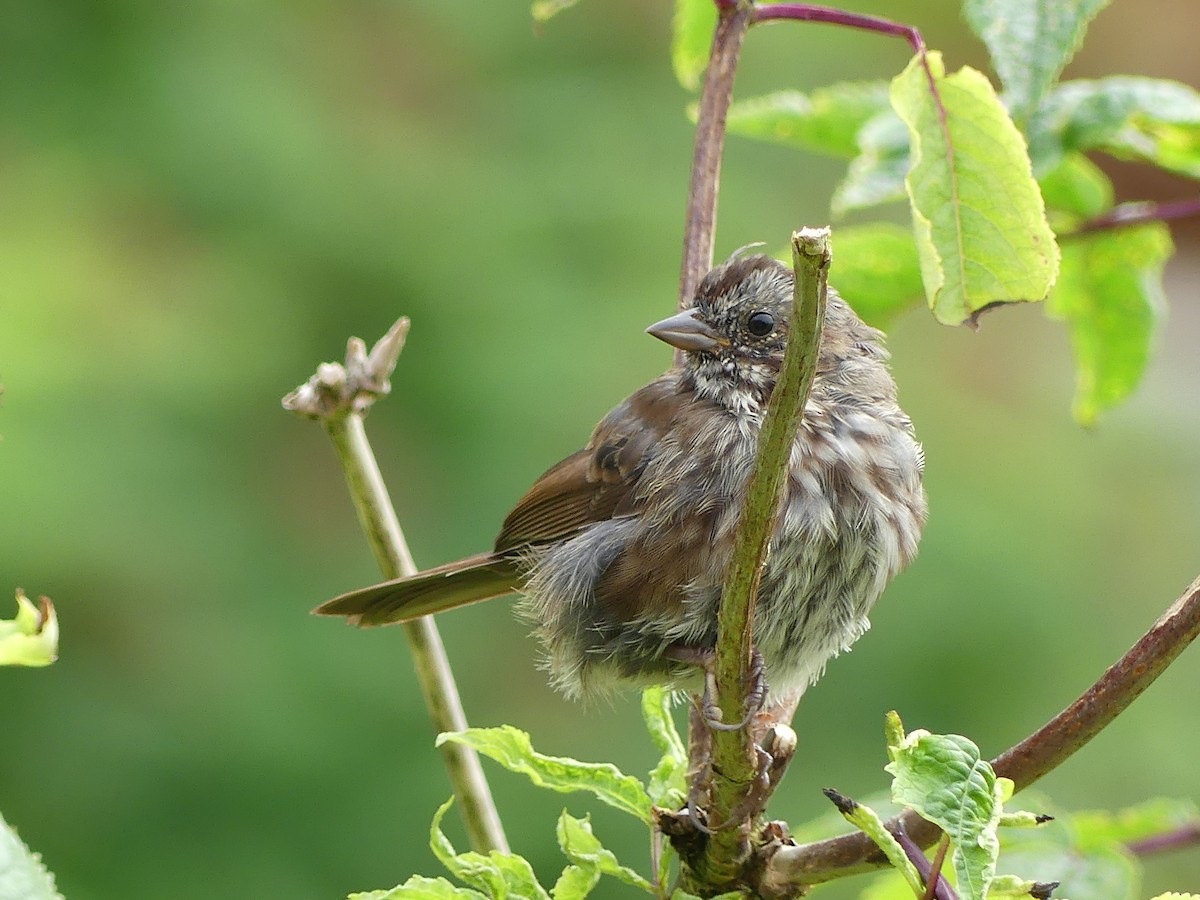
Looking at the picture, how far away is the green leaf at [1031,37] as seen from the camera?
6.45ft

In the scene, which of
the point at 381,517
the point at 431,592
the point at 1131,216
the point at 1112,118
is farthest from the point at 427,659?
the point at 1131,216

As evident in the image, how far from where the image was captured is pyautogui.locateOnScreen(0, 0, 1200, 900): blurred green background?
15.7ft

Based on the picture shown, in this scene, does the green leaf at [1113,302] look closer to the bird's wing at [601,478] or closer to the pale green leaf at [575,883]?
the bird's wing at [601,478]

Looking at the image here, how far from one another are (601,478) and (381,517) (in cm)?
115

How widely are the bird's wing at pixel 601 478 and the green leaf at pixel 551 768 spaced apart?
1.12 meters

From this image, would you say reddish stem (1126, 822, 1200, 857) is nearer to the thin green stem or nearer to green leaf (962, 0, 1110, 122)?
the thin green stem

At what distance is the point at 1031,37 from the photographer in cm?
198

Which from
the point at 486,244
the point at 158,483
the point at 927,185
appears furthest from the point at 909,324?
the point at 927,185

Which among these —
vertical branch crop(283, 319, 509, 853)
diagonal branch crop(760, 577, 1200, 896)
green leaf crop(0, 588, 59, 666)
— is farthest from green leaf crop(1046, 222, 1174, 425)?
green leaf crop(0, 588, 59, 666)

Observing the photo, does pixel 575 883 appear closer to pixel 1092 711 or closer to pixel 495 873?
pixel 495 873

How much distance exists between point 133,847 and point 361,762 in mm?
827

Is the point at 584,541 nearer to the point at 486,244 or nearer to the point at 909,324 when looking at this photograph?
the point at 486,244

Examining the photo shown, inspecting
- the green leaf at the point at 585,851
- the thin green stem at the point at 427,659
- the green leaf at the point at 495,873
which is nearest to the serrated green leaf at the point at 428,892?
the green leaf at the point at 495,873

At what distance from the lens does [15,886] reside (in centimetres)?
107
